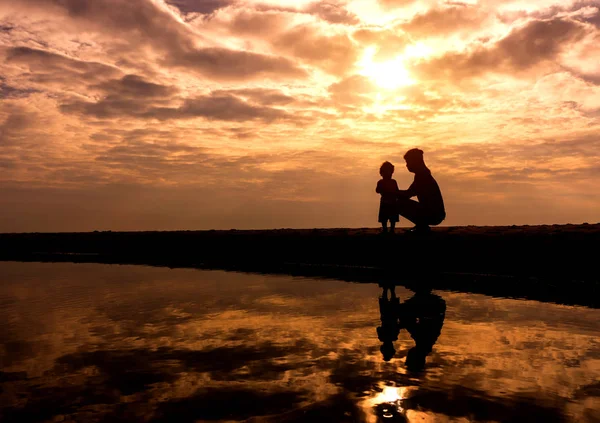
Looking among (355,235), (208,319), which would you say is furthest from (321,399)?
(355,235)

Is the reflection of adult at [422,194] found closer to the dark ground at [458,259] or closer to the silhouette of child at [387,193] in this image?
the silhouette of child at [387,193]

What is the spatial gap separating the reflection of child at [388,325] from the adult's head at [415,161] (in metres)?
4.32

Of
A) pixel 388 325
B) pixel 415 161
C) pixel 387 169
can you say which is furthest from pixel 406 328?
pixel 387 169

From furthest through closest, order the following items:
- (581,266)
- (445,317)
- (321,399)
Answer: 1. (581,266)
2. (445,317)
3. (321,399)

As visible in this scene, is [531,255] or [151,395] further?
[531,255]

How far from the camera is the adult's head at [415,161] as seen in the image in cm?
1214

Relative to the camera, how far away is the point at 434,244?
484 inches

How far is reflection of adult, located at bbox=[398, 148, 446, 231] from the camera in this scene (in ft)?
39.9

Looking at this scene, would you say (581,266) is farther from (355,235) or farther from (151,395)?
(151,395)

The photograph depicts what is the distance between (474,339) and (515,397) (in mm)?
1806

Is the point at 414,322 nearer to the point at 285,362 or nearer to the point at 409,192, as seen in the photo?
the point at 285,362

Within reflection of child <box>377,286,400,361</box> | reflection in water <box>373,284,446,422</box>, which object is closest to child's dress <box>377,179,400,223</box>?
reflection in water <box>373,284,446,422</box>

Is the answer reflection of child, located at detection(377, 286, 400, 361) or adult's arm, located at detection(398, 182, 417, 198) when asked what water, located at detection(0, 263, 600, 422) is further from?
adult's arm, located at detection(398, 182, 417, 198)

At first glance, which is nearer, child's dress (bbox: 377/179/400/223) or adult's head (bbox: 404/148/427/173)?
adult's head (bbox: 404/148/427/173)
